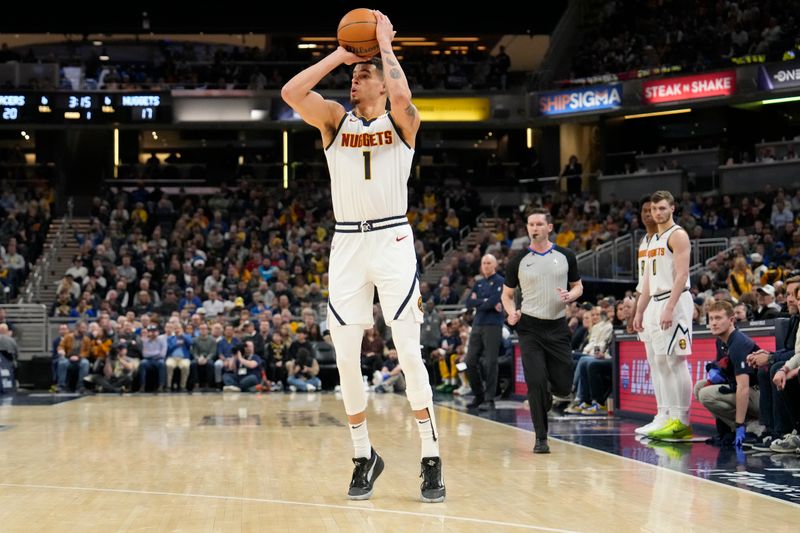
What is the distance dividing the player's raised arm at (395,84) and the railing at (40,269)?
2322 centimetres

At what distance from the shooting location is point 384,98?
278 inches

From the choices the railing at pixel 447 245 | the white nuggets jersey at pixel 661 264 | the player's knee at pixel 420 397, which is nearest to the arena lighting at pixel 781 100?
the railing at pixel 447 245

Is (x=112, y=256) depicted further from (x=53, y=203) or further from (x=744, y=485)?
(x=744, y=485)

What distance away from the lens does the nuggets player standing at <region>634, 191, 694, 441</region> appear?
32.8ft

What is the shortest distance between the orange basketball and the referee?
3.35m

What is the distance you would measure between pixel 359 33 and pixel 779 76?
2645 cm

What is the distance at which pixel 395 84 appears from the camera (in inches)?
262

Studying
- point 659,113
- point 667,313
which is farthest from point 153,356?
point 659,113

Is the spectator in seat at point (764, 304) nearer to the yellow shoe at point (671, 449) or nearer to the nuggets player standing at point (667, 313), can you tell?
the nuggets player standing at point (667, 313)

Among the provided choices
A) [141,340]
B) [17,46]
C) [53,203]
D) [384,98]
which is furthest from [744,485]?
[17,46]

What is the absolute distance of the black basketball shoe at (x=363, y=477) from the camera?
6.66 m

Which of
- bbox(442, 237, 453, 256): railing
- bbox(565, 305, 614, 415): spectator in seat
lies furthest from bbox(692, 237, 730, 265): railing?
bbox(565, 305, 614, 415): spectator in seat

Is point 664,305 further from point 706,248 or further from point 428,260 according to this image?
point 428,260

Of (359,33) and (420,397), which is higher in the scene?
(359,33)
